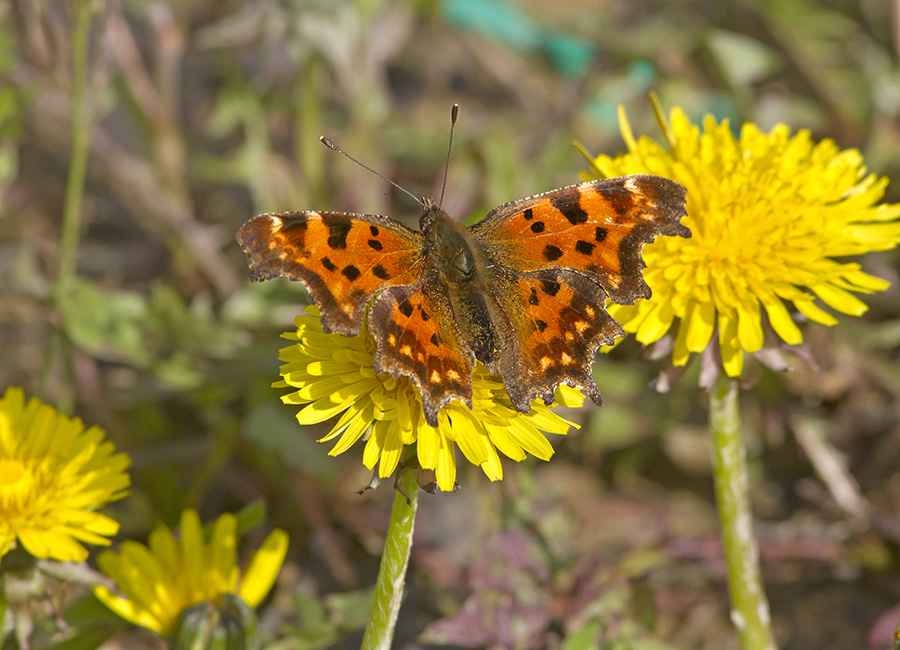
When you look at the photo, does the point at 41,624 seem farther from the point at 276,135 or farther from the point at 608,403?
the point at 276,135

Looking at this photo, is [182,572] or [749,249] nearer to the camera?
[749,249]

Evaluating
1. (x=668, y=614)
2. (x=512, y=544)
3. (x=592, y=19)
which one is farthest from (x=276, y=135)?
(x=668, y=614)

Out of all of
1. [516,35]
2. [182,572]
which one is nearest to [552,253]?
[182,572]

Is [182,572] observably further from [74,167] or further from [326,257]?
[74,167]

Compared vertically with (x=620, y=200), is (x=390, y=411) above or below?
below

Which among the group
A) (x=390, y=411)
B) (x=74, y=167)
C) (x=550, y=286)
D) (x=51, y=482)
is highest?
(x=74, y=167)

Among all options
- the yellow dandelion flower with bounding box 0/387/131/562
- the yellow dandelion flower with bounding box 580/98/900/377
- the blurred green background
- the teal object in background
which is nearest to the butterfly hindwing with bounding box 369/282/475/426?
the yellow dandelion flower with bounding box 580/98/900/377

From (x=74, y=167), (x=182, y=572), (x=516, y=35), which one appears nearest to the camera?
(x=182, y=572)

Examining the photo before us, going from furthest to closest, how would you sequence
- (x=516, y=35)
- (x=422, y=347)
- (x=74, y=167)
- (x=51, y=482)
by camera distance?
(x=516, y=35)
(x=74, y=167)
(x=51, y=482)
(x=422, y=347)
